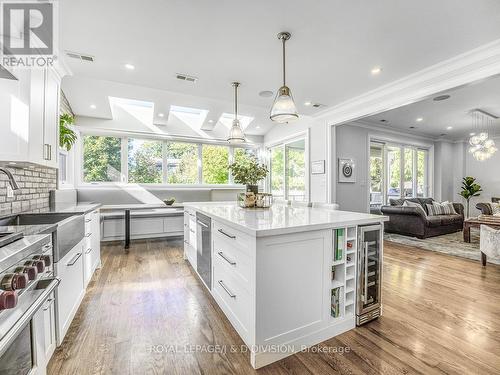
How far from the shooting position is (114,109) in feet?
16.4

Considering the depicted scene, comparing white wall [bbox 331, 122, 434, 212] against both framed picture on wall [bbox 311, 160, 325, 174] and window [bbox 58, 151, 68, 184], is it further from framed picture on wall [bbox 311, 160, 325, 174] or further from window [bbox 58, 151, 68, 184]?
window [bbox 58, 151, 68, 184]

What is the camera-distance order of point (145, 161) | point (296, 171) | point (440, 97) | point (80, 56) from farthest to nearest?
point (296, 171)
point (145, 161)
point (440, 97)
point (80, 56)

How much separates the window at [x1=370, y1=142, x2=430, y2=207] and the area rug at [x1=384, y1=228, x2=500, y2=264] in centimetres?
118

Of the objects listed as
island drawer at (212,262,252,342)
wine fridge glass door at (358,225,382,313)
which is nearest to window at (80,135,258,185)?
island drawer at (212,262,252,342)

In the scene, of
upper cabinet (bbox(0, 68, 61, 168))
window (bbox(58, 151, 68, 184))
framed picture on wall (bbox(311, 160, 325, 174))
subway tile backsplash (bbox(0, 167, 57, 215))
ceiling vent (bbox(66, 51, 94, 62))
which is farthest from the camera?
framed picture on wall (bbox(311, 160, 325, 174))

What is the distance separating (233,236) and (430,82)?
3.29 m

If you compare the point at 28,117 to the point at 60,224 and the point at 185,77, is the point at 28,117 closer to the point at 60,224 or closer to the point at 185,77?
the point at 60,224

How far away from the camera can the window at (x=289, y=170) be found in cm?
578

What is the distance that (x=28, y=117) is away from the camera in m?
1.88

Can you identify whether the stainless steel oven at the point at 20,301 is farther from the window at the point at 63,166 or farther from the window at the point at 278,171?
the window at the point at 278,171

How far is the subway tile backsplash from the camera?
1970 millimetres

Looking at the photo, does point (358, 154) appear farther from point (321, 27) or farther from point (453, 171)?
point (453, 171)

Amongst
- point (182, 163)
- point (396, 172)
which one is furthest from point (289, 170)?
point (396, 172)

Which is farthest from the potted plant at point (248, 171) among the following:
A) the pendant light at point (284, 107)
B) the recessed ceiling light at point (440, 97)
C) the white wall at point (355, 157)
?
the recessed ceiling light at point (440, 97)
